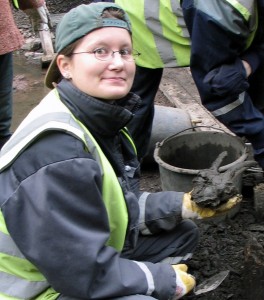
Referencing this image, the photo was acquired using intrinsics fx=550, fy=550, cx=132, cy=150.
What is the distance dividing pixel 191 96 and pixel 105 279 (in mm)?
3187

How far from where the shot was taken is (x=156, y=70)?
345 cm

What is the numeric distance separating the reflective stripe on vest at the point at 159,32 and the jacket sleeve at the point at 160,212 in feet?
3.34

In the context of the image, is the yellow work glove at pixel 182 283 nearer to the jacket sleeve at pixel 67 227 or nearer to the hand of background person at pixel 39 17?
the jacket sleeve at pixel 67 227

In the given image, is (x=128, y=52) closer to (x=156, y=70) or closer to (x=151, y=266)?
(x=151, y=266)

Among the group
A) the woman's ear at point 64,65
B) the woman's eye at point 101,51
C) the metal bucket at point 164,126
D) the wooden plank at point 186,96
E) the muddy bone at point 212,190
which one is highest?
the woman's eye at point 101,51

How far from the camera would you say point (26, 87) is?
20.6 feet

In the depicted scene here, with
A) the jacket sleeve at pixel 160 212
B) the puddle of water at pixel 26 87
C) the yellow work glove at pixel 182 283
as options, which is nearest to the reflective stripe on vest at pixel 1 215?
the yellow work glove at pixel 182 283

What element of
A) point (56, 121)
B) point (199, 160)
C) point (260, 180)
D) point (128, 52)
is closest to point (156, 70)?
point (199, 160)

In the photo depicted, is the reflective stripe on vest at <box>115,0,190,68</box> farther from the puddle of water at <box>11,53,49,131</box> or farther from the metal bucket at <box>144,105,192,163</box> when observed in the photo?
the puddle of water at <box>11,53,49,131</box>

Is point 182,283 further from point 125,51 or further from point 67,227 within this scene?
point 125,51

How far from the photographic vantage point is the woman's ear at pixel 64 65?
2.17m

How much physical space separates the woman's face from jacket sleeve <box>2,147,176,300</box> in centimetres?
32

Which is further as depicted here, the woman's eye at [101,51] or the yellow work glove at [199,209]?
the yellow work glove at [199,209]

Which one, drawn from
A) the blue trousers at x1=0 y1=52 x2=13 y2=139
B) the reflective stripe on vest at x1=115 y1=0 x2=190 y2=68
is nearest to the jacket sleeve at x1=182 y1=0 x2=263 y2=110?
the reflective stripe on vest at x1=115 y1=0 x2=190 y2=68
